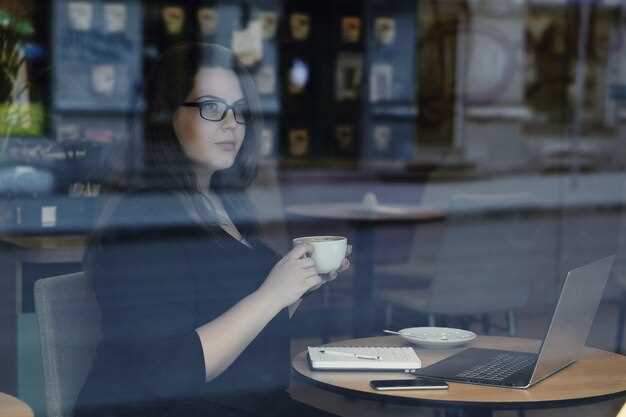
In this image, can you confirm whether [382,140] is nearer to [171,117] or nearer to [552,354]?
[171,117]

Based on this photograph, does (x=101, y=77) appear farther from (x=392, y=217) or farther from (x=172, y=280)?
(x=172, y=280)

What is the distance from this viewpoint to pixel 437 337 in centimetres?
197

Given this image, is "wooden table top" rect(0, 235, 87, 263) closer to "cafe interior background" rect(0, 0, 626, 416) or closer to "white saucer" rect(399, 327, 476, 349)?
Answer: "cafe interior background" rect(0, 0, 626, 416)

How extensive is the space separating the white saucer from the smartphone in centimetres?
26

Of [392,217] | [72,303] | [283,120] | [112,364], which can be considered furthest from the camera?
[283,120]

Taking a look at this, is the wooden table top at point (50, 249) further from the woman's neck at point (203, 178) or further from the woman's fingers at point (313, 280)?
the woman's fingers at point (313, 280)

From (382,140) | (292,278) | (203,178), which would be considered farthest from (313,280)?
(382,140)

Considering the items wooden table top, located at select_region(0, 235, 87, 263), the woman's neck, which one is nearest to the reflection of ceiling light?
wooden table top, located at select_region(0, 235, 87, 263)

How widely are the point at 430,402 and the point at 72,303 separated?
725 millimetres

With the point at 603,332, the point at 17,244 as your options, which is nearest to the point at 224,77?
the point at 17,244

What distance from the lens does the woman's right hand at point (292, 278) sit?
5.53ft

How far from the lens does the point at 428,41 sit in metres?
8.76

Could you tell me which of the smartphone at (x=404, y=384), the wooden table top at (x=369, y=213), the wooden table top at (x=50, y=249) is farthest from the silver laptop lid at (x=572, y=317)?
the wooden table top at (x=369, y=213)

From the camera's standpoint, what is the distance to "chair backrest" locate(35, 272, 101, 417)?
6.14ft
